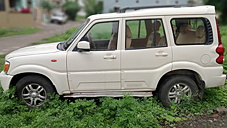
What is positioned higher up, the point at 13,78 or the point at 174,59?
the point at 174,59

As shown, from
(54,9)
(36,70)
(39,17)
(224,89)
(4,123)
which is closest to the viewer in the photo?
(4,123)

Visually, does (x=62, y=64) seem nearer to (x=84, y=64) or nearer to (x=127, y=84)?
(x=84, y=64)

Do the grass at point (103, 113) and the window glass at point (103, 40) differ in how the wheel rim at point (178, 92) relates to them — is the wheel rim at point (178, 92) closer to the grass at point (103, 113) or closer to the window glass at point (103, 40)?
the grass at point (103, 113)

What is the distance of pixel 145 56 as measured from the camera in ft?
12.8

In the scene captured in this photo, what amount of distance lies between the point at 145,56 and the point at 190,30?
1026 mm

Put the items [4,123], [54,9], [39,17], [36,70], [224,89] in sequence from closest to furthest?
[4,123] → [36,70] → [224,89] → [39,17] → [54,9]

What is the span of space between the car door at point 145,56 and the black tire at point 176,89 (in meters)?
0.21

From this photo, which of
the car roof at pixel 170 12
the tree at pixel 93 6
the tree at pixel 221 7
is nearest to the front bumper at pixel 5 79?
the car roof at pixel 170 12

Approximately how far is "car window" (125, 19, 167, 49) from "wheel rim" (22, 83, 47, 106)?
186cm

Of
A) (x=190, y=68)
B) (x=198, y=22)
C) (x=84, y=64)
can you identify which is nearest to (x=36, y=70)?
(x=84, y=64)

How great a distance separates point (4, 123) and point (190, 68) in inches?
133

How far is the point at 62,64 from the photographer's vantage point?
388 centimetres

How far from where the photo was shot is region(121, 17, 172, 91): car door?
3893 mm

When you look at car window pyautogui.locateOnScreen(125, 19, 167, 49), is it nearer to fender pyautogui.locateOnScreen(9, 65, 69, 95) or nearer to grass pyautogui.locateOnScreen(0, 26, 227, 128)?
grass pyautogui.locateOnScreen(0, 26, 227, 128)
